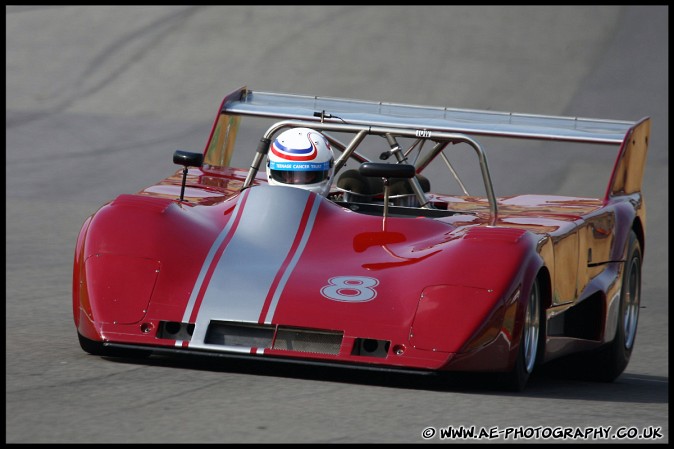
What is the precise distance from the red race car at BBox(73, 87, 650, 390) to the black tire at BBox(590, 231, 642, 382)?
22mm

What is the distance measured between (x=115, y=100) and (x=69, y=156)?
2709 mm

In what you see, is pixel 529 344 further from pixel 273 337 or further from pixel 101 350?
pixel 101 350

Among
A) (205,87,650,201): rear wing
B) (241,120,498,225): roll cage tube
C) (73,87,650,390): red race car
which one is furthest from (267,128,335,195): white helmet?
(205,87,650,201): rear wing

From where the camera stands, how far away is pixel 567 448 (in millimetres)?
5551

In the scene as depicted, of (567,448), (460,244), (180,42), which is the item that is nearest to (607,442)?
(567,448)

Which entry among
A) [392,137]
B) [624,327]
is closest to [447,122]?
[392,137]

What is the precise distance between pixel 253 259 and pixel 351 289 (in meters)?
0.57

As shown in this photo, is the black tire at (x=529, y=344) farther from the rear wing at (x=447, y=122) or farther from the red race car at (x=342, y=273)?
the rear wing at (x=447, y=122)

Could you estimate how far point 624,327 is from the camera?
30.5 feet

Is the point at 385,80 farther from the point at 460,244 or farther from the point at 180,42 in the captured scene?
the point at 460,244

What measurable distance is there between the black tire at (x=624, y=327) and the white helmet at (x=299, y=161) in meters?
2.13

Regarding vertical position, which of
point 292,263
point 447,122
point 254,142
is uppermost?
point 254,142

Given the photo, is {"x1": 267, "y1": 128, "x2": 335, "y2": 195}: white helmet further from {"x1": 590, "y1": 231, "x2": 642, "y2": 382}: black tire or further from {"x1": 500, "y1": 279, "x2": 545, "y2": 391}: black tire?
{"x1": 590, "y1": 231, "x2": 642, "y2": 382}: black tire

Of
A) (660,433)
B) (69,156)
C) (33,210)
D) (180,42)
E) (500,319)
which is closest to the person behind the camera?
(660,433)
